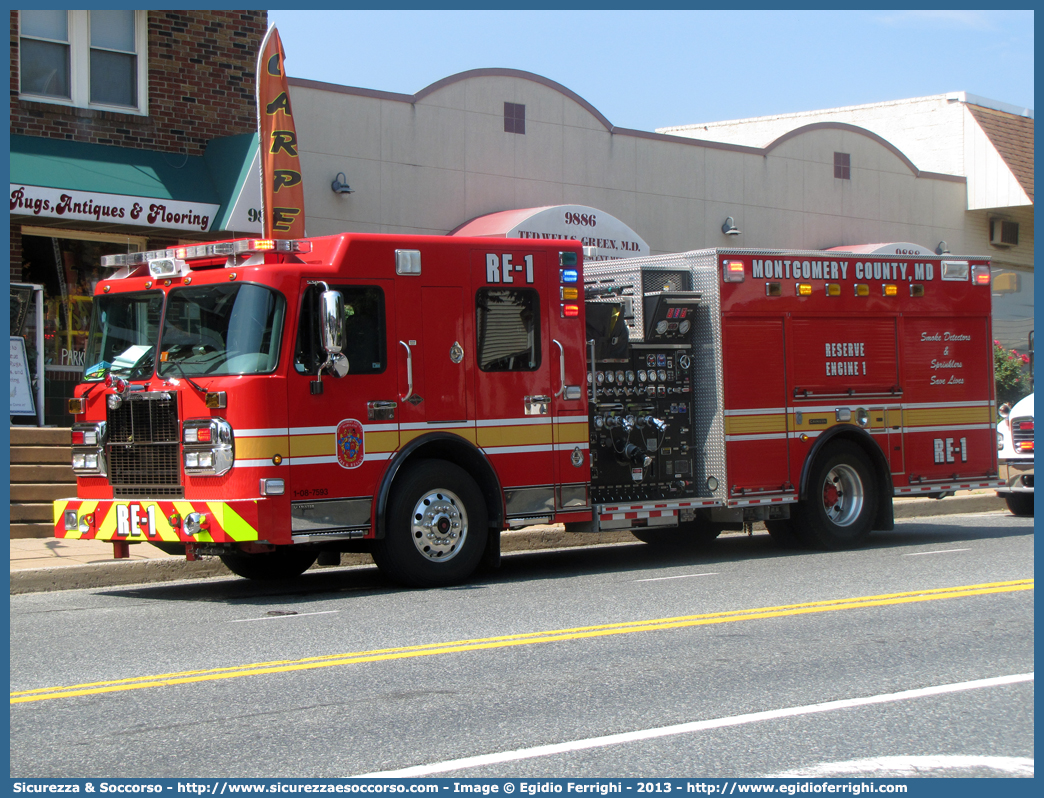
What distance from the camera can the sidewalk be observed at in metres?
10.8

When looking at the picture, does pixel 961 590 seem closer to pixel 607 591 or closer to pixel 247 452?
pixel 607 591

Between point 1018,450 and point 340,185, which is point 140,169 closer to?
point 340,185

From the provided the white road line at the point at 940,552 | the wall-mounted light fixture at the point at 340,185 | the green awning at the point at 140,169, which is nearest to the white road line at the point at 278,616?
the white road line at the point at 940,552

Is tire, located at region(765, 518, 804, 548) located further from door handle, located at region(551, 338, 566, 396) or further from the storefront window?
the storefront window

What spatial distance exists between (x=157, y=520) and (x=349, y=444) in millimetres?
1630

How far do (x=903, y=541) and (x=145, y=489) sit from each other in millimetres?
8289

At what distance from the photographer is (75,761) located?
5285 mm

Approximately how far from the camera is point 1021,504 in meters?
16.7

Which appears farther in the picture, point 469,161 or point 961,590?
point 469,161

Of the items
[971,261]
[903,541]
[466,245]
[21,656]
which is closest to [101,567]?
[21,656]

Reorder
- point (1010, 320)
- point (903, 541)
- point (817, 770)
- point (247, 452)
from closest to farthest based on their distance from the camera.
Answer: point (817, 770)
point (247, 452)
point (903, 541)
point (1010, 320)

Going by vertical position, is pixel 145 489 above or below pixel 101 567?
above

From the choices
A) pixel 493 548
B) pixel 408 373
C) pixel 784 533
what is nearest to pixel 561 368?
pixel 408 373

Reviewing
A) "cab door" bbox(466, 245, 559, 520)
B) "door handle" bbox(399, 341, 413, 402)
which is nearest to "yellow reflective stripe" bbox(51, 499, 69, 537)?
"door handle" bbox(399, 341, 413, 402)
